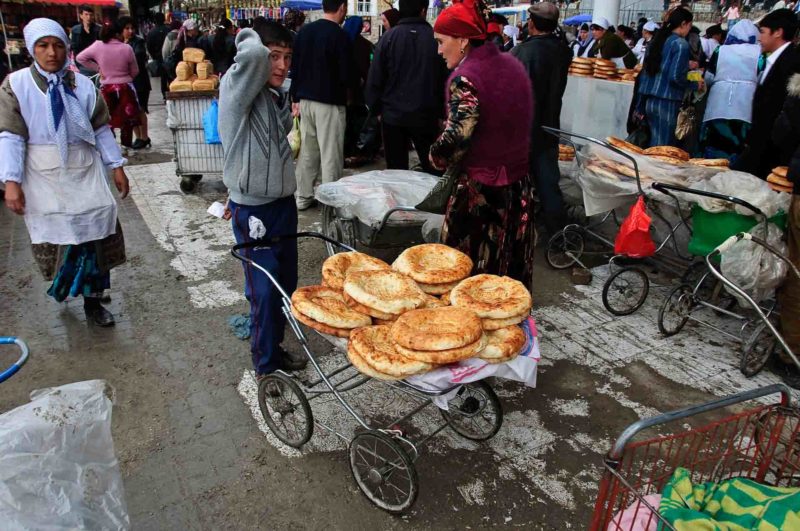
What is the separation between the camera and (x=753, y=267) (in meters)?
3.90

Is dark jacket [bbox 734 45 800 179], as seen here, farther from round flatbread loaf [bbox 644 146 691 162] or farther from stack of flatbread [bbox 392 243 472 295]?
stack of flatbread [bbox 392 243 472 295]

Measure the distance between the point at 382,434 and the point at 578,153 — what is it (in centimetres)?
347

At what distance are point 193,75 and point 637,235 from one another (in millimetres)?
6041

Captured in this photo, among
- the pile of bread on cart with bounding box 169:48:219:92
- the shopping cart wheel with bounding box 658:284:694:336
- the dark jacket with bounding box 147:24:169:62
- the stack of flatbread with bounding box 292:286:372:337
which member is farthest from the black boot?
the dark jacket with bounding box 147:24:169:62

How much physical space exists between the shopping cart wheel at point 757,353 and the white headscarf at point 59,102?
15.6ft

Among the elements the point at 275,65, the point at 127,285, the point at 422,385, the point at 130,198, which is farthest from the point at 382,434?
the point at 130,198

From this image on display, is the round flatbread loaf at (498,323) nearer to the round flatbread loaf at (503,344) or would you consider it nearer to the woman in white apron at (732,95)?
the round flatbread loaf at (503,344)

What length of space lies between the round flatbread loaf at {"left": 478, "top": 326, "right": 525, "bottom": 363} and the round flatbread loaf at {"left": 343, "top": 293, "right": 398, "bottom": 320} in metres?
0.43

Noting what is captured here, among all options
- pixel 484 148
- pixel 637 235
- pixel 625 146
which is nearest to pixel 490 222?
pixel 484 148

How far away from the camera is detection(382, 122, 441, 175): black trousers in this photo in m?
6.27

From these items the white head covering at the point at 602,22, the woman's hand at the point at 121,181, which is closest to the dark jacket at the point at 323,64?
the woman's hand at the point at 121,181

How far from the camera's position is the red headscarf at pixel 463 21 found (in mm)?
3268

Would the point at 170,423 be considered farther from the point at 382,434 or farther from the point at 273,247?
the point at 382,434

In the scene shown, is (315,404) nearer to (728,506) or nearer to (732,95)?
(728,506)
